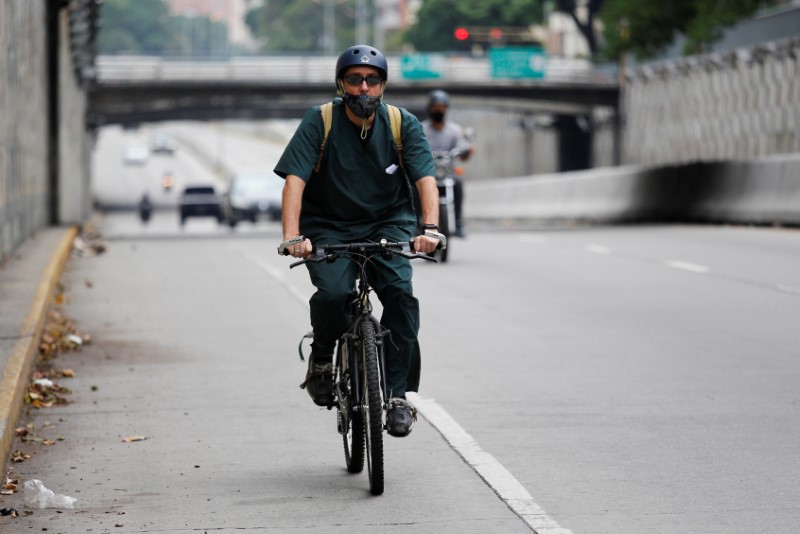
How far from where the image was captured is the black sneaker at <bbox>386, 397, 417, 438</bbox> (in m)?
6.86

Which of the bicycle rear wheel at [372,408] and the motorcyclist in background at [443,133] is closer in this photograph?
the bicycle rear wheel at [372,408]

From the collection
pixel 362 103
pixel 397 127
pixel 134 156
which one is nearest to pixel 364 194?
pixel 397 127

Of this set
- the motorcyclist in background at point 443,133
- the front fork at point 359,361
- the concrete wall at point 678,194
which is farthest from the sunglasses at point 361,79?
the concrete wall at point 678,194

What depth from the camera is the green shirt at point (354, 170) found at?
7.00m

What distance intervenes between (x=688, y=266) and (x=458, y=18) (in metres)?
94.4

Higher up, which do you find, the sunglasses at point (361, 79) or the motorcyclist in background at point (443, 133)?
the sunglasses at point (361, 79)

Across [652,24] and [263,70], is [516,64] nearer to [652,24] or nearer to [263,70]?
[652,24]

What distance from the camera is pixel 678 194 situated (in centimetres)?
3048

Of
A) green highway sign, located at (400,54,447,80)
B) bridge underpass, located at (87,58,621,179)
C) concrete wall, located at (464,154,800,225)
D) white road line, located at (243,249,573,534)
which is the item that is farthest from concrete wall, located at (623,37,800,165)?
white road line, located at (243,249,573,534)

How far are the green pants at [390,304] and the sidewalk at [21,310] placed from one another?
61.2 inches

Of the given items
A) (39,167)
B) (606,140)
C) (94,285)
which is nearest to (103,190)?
(606,140)

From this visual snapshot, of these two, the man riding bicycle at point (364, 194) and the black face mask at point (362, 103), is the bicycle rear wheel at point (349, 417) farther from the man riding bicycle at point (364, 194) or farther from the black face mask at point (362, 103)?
the black face mask at point (362, 103)

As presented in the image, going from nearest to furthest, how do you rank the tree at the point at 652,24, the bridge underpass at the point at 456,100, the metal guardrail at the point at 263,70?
the tree at the point at 652,24 → the bridge underpass at the point at 456,100 → the metal guardrail at the point at 263,70

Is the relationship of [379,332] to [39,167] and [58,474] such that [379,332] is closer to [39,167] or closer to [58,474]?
[58,474]
